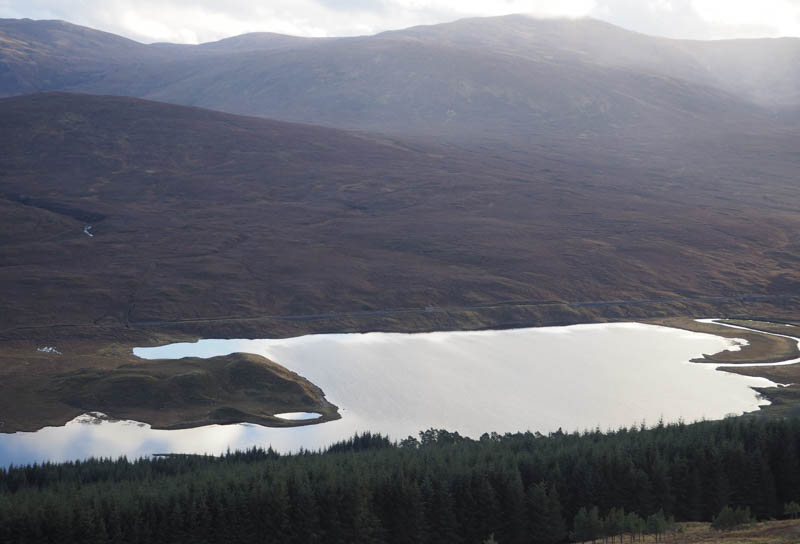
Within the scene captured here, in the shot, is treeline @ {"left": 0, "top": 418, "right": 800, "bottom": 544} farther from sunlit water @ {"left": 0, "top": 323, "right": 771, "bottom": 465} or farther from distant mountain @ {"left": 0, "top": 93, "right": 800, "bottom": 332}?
distant mountain @ {"left": 0, "top": 93, "right": 800, "bottom": 332}

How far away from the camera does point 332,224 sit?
123312mm

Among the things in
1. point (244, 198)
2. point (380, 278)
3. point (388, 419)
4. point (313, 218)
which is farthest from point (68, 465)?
point (244, 198)

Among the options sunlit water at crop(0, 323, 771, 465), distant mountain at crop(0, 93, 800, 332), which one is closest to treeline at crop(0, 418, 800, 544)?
sunlit water at crop(0, 323, 771, 465)

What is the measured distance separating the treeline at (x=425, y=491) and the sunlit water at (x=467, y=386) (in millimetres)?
7777

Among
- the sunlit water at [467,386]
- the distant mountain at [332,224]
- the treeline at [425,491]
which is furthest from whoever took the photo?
the distant mountain at [332,224]

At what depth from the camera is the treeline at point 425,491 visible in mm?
34875

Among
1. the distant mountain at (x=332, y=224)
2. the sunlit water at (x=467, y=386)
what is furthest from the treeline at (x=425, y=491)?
the distant mountain at (x=332, y=224)

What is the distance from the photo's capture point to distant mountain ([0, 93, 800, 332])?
3642 inches

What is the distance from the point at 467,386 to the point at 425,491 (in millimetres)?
28435

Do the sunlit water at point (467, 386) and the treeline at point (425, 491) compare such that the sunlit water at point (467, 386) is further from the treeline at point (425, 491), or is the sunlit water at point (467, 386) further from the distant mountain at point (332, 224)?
the treeline at point (425, 491)

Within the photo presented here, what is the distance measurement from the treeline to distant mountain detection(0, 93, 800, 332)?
42.8 m

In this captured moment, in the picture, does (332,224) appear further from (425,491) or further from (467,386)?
(425,491)

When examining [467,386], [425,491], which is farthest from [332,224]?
[425,491]

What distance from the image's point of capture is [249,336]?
81.7m
